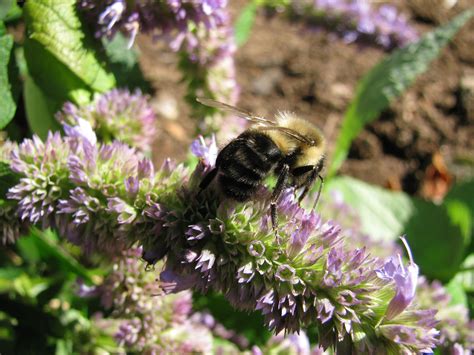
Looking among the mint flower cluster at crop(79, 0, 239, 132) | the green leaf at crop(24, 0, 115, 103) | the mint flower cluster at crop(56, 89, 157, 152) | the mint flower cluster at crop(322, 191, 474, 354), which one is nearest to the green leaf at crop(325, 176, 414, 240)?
the mint flower cluster at crop(322, 191, 474, 354)

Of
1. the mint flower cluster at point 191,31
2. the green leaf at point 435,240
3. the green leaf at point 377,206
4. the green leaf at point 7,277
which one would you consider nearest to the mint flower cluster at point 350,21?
the mint flower cluster at point 191,31

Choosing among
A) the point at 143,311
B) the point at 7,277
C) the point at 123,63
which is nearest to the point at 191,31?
the point at 123,63

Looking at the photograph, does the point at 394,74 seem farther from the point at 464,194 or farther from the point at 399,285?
the point at 399,285

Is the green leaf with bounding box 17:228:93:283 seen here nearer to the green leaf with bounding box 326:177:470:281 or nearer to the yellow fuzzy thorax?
the yellow fuzzy thorax

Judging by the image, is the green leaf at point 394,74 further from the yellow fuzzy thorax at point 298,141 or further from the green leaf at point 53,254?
the green leaf at point 53,254

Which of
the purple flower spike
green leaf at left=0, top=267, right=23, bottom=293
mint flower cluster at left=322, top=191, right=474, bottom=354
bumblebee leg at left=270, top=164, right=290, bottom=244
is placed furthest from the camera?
green leaf at left=0, top=267, right=23, bottom=293

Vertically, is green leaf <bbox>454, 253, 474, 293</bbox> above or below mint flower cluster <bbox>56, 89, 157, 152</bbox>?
below
